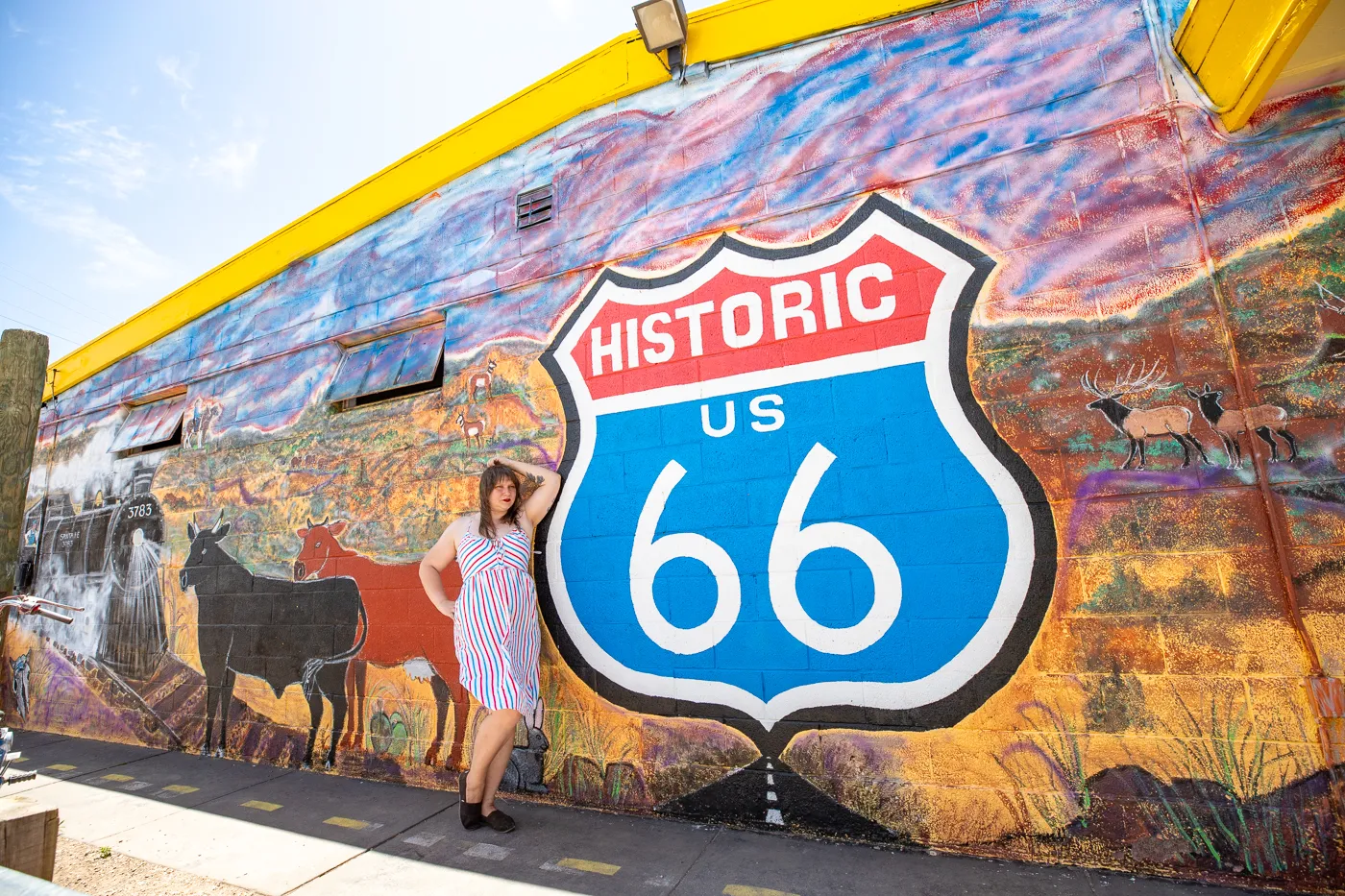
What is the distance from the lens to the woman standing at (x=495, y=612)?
2.97 meters

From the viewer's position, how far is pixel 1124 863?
7.47 ft

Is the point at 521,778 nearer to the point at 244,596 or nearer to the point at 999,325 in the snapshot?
the point at 244,596

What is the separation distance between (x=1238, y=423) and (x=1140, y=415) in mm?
310

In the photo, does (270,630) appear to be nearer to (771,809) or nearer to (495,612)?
(495,612)

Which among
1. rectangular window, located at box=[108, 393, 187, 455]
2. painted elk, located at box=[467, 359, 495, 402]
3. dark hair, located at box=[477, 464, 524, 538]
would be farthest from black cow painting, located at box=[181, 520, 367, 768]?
painted elk, located at box=[467, 359, 495, 402]

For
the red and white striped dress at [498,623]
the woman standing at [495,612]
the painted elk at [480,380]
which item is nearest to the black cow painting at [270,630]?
the woman standing at [495,612]

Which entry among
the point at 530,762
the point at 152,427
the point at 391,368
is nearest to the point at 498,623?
the point at 530,762

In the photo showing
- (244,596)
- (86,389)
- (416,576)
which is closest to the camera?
(416,576)

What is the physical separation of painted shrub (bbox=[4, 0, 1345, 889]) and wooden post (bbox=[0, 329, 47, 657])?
4.81 ft

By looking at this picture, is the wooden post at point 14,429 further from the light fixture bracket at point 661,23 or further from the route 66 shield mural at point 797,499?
the light fixture bracket at point 661,23

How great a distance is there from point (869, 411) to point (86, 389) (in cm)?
765

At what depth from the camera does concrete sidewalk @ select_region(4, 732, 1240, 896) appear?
233 centimetres

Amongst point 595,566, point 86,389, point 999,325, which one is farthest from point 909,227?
point 86,389

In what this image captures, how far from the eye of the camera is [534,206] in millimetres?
3961
